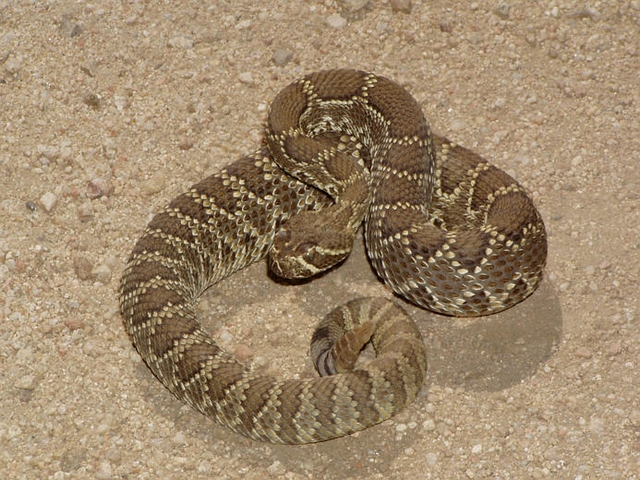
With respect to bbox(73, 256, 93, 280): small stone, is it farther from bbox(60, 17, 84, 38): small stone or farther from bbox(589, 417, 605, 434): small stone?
bbox(589, 417, 605, 434): small stone

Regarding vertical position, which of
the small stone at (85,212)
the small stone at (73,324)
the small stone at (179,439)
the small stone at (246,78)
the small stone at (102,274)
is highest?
the small stone at (246,78)

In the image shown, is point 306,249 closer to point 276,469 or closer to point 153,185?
point 276,469

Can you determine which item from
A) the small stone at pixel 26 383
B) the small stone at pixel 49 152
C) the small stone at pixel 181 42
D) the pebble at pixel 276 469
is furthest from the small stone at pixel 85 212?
the pebble at pixel 276 469

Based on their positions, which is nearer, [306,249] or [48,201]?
[306,249]

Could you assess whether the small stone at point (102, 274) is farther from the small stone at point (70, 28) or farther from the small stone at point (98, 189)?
the small stone at point (70, 28)

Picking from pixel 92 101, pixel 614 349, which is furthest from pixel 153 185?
pixel 614 349

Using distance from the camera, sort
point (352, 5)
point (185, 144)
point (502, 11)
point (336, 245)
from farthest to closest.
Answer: point (352, 5)
point (502, 11)
point (185, 144)
point (336, 245)
